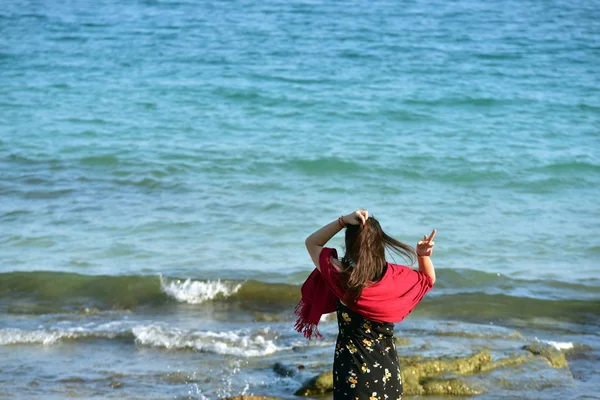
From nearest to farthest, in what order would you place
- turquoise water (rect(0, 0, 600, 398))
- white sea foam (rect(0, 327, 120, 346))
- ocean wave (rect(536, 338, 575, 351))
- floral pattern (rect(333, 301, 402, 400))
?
floral pattern (rect(333, 301, 402, 400)) < ocean wave (rect(536, 338, 575, 351)) < white sea foam (rect(0, 327, 120, 346)) < turquoise water (rect(0, 0, 600, 398))

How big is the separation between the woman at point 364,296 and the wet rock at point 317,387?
1771 millimetres

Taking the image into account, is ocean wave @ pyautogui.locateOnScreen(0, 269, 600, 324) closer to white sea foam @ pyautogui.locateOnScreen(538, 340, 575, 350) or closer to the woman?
white sea foam @ pyautogui.locateOnScreen(538, 340, 575, 350)

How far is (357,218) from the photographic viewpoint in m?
3.74

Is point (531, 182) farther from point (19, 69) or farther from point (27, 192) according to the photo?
point (19, 69)

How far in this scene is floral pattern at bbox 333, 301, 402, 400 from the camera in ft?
13.0

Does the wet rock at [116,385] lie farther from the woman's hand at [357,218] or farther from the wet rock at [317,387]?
the woman's hand at [357,218]

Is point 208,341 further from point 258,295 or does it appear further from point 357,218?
point 357,218

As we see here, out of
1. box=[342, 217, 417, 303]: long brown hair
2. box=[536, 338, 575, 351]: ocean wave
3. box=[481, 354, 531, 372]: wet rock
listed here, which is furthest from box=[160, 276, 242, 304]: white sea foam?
box=[342, 217, 417, 303]: long brown hair

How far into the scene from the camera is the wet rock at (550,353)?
254 inches

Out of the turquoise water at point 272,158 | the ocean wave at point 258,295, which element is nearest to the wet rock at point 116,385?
the turquoise water at point 272,158

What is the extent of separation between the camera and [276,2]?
79.8 feet

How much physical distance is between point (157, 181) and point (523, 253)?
18.5ft

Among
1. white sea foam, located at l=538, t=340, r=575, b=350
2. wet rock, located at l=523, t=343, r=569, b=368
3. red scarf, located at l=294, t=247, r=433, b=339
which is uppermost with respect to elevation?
red scarf, located at l=294, t=247, r=433, b=339

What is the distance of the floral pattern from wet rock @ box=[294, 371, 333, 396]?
185 centimetres
